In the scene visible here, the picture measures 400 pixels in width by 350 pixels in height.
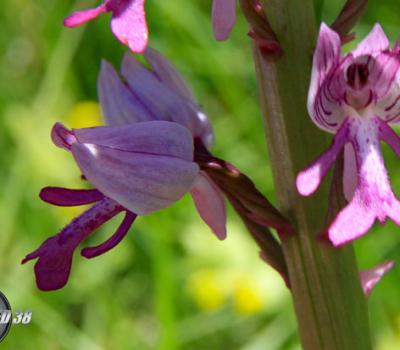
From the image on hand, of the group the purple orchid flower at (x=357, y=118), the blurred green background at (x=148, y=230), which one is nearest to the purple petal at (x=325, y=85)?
the purple orchid flower at (x=357, y=118)

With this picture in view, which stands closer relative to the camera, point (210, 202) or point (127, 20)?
point (127, 20)

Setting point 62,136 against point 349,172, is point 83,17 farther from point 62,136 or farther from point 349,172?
point 349,172

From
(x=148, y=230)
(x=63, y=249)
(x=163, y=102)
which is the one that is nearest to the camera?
(x=63, y=249)

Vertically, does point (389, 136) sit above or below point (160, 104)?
above

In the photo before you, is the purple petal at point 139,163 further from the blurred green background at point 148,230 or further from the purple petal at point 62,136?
the blurred green background at point 148,230

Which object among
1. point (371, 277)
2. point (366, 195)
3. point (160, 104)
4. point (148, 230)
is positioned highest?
point (366, 195)

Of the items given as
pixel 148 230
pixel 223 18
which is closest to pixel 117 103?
pixel 223 18

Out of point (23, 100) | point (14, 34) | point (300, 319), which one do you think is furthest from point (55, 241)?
point (14, 34)
